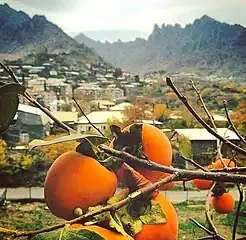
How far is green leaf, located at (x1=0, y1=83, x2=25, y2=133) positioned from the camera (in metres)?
0.16

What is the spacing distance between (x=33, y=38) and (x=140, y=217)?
159 centimetres

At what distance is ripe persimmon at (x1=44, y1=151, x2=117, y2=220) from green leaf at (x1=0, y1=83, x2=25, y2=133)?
0.03 metres

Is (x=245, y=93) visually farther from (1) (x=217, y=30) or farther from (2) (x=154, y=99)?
(2) (x=154, y=99)

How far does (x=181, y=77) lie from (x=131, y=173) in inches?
44.2

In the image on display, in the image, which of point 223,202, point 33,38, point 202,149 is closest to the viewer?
point 223,202

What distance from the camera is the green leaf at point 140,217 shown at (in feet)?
0.58

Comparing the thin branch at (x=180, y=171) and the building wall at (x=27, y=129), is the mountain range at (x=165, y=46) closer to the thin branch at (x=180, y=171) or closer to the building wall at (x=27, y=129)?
the building wall at (x=27, y=129)

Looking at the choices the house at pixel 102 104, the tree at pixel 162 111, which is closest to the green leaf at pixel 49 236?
the tree at pixel 162 111

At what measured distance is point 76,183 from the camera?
7.4 inches

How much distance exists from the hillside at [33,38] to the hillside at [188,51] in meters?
0.08

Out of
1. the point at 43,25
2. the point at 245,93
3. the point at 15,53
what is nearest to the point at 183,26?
the point at 245,93

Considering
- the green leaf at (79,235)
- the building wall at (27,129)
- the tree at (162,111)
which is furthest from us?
the building wall at (27,129)

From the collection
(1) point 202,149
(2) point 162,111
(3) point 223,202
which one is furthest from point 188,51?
(3) point 223,202

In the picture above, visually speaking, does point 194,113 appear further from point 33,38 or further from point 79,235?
point 33,38
